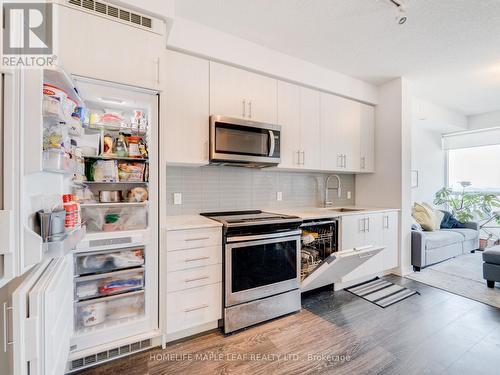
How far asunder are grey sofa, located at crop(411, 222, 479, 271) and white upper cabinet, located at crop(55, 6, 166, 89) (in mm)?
3694

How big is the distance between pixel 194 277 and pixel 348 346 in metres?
1.26

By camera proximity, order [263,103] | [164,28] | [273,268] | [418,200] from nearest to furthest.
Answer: [164,28] < [273,268] < [263,103] < [418,200]

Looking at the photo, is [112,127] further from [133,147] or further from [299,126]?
[299,126]

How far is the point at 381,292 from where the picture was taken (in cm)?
276

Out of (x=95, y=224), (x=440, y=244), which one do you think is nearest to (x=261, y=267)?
(x=95, y=224)

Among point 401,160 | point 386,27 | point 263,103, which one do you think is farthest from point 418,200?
point 263,103

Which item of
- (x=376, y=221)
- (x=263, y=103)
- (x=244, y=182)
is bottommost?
(x=376, y=221)

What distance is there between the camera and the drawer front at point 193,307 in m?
1.83

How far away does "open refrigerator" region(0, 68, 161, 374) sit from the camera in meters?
0.97

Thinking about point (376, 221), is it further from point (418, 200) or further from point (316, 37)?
point (418, 200)

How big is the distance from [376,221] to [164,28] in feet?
9.71

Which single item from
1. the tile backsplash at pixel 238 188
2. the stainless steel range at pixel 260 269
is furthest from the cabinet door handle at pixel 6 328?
the tile backsplash at pixel 238 188

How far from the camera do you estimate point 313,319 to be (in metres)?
2.21

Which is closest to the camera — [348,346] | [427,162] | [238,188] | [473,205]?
[348,346]
